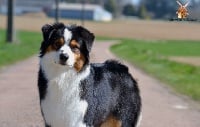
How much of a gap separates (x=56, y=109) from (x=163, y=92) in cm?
1123

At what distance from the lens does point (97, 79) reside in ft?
24.1

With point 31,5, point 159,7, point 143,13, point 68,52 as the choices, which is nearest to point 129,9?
point 143,13

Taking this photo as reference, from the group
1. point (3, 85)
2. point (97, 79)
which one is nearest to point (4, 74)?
point (3, 85)

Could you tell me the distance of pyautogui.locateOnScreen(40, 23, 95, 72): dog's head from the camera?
21.5 ft

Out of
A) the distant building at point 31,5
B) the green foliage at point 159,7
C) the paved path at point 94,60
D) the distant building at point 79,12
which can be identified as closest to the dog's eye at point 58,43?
the paved path at point 94,60

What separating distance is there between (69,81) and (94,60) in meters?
3.23

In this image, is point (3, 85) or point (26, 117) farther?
point (3, 85)

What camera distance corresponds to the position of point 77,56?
6676 millimetres

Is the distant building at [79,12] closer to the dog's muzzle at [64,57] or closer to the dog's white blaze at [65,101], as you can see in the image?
the dog's white blaze at [65,101]

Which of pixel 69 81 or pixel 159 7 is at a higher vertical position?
pixel 69 81

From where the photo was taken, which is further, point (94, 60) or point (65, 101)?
point (94, 60)

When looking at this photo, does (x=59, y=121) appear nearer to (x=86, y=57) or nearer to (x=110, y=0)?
(x=86, y=57)

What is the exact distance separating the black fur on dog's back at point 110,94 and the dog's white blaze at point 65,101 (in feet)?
0.30

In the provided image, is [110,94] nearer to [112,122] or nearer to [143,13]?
[112,122]
